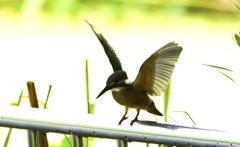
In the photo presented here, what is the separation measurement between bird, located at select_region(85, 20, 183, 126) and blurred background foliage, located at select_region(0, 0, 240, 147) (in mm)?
1056

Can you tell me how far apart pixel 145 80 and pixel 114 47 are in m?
1.52

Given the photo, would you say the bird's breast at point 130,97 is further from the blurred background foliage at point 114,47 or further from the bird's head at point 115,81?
the blurred background foliage at point 114,47

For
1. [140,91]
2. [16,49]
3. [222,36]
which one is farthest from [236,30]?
[140,91]

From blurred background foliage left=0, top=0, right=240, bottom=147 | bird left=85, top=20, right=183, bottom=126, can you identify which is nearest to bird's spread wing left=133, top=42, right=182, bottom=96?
bird left=85, top=20, right=183, bottom=126

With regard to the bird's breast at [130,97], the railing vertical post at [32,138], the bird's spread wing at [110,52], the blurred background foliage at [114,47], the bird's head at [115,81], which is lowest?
the railing vertical post at [32,138]

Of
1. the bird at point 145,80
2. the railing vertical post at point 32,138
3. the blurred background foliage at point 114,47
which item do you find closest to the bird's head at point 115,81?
the bird at point 145,80

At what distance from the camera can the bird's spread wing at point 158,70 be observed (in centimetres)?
105

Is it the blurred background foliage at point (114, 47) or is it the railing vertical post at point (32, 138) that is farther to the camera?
the blurred background foliage at point (114, 47)

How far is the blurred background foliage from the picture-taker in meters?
2.41

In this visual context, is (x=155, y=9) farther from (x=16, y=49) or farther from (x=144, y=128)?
(x=144, y=128)

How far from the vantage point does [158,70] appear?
1.09 meters

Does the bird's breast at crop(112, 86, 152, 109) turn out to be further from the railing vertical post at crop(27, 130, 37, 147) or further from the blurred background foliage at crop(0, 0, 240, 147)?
the blurred background foliage at crop(0, 0, 240, 147)

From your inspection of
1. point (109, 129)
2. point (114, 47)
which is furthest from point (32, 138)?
point (114, 47)

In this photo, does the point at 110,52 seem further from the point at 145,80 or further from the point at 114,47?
the point at 114,47
